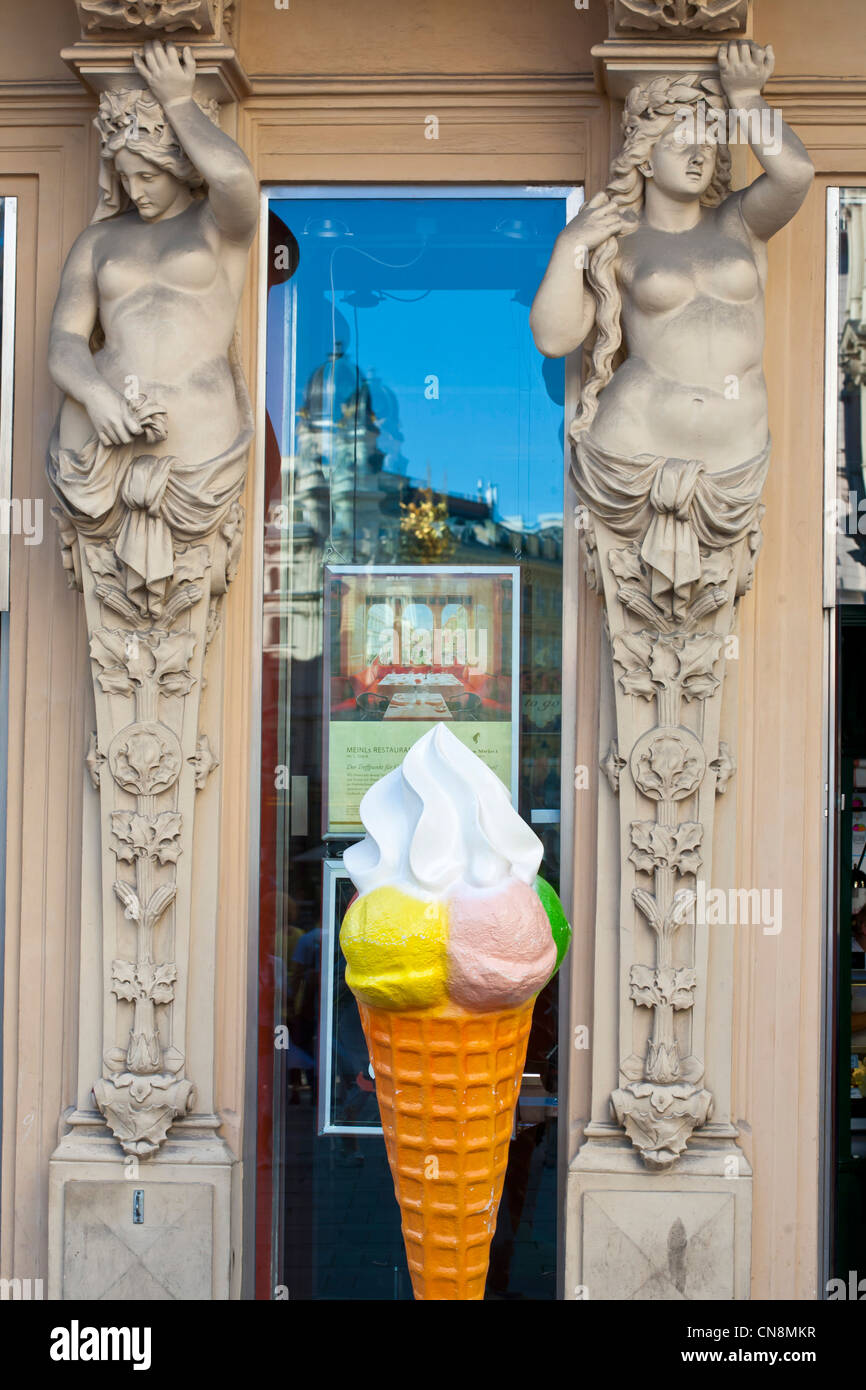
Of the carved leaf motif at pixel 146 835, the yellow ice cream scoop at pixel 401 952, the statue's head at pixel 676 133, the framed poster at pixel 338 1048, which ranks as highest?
the statue's head at pixel 676 133

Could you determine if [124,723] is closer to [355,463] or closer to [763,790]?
[355,463]

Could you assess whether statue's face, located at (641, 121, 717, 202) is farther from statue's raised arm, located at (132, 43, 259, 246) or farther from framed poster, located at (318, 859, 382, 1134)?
framed poster, located at (318, 859, 382, 1134)

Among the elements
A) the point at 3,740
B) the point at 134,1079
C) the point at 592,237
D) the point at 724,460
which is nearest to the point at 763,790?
the point at 724,460

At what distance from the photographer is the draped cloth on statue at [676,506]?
438cm

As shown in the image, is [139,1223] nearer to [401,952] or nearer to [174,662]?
[174,662]

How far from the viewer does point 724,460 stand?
14.6 feet

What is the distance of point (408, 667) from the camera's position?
16.2 ft

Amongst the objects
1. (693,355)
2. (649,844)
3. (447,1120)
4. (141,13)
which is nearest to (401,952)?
(447,1120)

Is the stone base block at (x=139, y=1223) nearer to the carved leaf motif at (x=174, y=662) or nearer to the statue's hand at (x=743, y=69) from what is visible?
the carved leaf motif at (x=174, y=662)

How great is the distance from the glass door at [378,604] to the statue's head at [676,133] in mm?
446

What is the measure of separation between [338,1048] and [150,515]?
2.01m

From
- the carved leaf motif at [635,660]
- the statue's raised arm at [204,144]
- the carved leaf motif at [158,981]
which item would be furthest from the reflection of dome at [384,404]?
the carved leaf motif at [158,981]

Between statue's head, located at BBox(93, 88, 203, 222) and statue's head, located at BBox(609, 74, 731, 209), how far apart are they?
1.48 m

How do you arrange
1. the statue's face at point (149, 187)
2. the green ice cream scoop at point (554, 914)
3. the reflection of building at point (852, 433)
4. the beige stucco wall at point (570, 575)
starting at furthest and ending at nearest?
the reflection of building at point (852, 433)
the beige stucco wall at point (570, 575)
the statue's face at point (149, 187)
the green ice cream scoop at point (554, 914)
